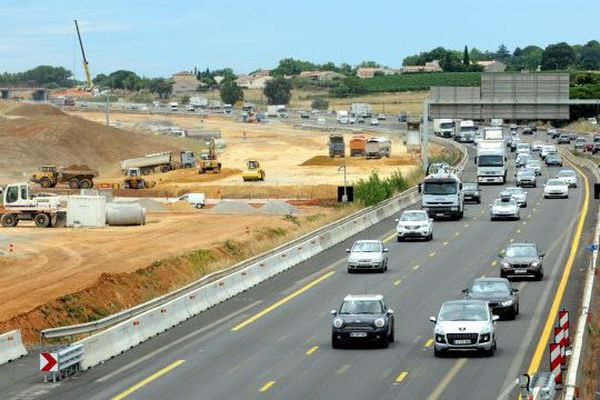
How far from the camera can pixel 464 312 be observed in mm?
34531

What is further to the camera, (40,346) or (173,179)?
(173,179)

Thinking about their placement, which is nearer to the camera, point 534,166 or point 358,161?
point 534,166

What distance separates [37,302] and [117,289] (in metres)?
3.98

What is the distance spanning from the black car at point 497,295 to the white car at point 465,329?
18.1 ft

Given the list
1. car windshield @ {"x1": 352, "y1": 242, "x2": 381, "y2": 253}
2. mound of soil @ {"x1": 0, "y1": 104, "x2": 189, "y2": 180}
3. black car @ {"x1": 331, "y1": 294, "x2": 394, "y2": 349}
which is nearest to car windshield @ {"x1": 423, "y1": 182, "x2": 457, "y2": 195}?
car windshield @ {"x1": 352, "y1": 242, "x2": 381, "y2": 253}

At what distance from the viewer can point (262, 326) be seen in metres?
42.0

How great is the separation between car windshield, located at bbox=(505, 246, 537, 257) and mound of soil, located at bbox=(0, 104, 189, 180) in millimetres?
94888

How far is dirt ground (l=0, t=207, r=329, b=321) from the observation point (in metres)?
53.8

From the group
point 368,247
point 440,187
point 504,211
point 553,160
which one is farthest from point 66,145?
point 368,247

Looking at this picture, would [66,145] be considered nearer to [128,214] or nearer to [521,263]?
[128,214]

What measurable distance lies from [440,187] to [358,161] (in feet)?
216

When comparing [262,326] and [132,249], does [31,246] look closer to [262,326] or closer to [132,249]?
[132,249]

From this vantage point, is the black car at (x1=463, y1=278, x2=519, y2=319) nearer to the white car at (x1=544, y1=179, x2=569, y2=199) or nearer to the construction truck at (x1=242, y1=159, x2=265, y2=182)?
the white car at (x1=544, y1=179, x2=569, y2=199)

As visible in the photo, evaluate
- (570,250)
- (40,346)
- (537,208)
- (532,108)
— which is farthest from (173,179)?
(40,346)
